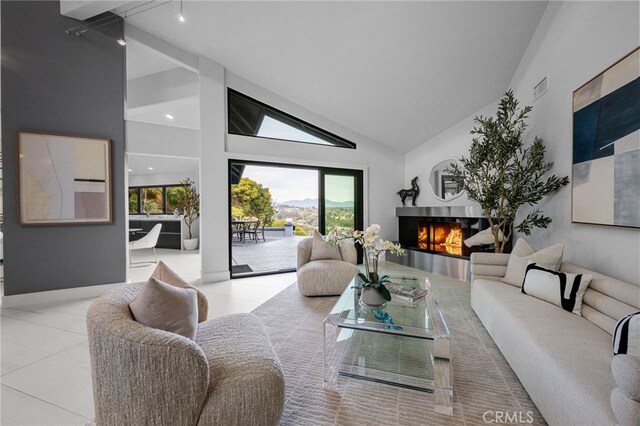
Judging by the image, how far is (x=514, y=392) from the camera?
1.75 meters

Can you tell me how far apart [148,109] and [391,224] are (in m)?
5.54

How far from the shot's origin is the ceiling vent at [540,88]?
3086 millimetres

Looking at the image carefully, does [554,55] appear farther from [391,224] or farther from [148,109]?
[148,109]

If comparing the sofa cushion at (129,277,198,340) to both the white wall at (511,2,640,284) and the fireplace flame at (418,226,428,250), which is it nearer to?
the white wall at (511,2,640,284)

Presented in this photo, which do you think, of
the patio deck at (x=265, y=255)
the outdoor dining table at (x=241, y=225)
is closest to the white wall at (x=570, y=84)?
the patio deck at (x=265, y=255)

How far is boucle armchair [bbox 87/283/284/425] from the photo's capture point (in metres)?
1.10

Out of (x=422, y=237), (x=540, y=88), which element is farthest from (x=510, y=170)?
(x=422, y=237)

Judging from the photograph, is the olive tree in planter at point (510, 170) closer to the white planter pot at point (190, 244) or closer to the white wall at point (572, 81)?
the white wall at point (572, 81)

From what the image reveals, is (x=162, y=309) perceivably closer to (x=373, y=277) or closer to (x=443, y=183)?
(x=373, y=277)

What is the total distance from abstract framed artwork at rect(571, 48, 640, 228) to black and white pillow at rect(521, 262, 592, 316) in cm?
52

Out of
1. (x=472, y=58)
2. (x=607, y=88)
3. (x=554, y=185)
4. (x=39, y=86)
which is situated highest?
(x=472, y=58)

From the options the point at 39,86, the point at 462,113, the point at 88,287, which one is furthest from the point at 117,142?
the point at 462,113

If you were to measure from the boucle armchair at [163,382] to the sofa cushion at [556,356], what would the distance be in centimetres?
132
